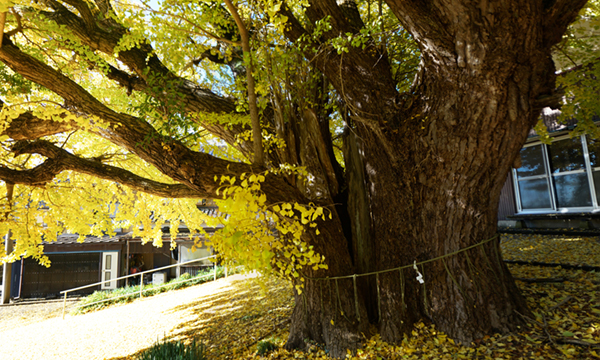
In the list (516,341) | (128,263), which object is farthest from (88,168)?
(128,263)

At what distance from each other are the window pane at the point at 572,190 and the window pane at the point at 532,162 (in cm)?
45

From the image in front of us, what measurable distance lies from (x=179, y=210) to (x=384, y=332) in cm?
681

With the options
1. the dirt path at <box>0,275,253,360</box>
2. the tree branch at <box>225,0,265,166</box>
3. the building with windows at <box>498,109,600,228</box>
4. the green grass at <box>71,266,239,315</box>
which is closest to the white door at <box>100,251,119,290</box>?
the green grass at <box>71,266,239,315</box>

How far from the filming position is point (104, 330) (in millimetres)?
7145

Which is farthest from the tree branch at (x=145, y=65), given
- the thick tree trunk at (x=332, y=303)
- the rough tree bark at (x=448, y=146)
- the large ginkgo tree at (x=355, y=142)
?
the thick tree trunk at (x=332, y=303)

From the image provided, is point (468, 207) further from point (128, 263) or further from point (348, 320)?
point (128, 263)

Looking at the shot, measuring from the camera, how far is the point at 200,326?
19.8 feet

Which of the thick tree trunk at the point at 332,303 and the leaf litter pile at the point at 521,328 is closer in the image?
the leaf litter pile at the point at 521,328

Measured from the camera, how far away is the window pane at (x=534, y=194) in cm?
827

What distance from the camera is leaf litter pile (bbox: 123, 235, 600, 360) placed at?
9.21 ft

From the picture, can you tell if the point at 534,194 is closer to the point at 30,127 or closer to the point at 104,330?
the point at 30,127

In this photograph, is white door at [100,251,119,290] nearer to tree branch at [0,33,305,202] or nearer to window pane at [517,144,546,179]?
tree branch at [0,33,305,202]

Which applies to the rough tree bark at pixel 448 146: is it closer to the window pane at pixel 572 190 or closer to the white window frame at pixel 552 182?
the white window frame at pixel 552 182

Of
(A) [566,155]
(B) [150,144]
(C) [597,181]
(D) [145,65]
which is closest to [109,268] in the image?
(D) [145,65]
